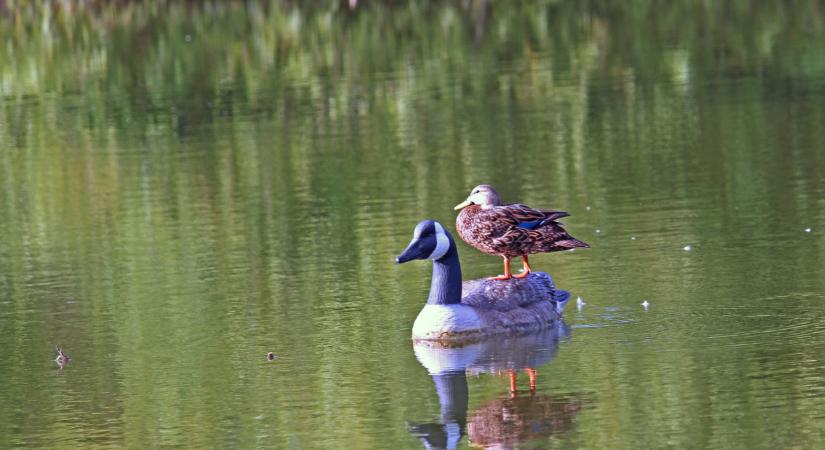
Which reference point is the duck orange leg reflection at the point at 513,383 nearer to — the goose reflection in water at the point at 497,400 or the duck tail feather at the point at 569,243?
the goose reflection in water at the point at 497,400

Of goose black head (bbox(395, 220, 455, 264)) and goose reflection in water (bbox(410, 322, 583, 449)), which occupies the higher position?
goose black head (bbox(395, 220, 455, 264))

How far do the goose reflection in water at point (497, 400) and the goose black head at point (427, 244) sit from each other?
2.48 ft

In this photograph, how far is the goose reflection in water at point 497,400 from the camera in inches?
483

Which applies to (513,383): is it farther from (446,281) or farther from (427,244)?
(427,244)

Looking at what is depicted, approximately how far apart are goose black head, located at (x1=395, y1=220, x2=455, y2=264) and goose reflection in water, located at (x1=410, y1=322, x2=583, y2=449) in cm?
75

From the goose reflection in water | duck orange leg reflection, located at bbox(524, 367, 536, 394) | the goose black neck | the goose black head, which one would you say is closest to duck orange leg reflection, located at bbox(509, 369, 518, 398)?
the goose reflection in water

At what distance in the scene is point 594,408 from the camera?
12688 millimetres

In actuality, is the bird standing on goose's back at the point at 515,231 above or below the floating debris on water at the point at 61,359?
above

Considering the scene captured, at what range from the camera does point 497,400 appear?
1327 centimetres

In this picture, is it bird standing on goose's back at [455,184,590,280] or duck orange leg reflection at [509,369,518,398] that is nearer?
duck orange leg reflection at [509,369,518,398]

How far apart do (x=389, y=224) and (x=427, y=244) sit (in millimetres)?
5790

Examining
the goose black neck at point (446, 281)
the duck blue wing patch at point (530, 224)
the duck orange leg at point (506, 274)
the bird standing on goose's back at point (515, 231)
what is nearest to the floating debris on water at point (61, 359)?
the goose black neck at point (446, 281)

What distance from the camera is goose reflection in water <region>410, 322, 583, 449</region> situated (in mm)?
12266

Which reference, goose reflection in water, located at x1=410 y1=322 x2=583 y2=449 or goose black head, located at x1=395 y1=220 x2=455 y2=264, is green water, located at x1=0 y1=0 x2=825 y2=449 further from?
goose black head, located at x1=395 y1=220 x2=455 y2=264
